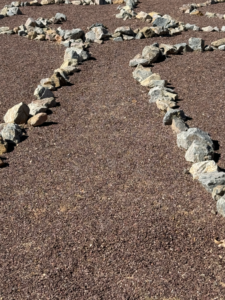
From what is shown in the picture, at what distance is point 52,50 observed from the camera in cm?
1105

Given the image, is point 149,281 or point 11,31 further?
point 11,31

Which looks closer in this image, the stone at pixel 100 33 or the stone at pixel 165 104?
the stone at pixel 165 104

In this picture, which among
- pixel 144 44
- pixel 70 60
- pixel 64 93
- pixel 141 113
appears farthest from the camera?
pixel 144 44

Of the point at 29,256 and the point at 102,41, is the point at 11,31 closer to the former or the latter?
the point at 102,41

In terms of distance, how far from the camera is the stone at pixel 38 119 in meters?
7.24

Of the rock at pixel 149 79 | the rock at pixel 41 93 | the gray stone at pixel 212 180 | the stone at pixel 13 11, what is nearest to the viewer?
the gray stone at pixel 212 180

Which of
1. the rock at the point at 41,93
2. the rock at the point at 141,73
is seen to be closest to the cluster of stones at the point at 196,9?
the rock at the point at 141,73

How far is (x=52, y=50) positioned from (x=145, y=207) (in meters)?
7.19

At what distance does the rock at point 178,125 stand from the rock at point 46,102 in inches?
98.8

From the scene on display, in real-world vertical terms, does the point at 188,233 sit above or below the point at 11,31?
below

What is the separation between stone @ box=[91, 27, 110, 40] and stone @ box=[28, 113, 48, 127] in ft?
15.9

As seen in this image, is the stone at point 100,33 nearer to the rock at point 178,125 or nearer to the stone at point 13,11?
the stone at point 13,11

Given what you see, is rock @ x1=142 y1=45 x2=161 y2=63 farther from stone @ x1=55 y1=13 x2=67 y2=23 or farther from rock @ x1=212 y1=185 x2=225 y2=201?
rock @ x1=212 y1=185 x2=225 y2=201

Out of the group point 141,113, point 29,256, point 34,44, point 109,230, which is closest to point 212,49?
point 141,113
